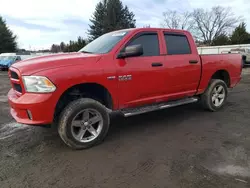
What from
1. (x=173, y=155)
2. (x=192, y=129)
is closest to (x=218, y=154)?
(x=173, y=155)

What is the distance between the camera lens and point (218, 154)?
3.22m

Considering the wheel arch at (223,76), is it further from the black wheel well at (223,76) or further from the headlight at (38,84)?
the headlight at (38,84)

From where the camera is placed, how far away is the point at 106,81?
3.56 m

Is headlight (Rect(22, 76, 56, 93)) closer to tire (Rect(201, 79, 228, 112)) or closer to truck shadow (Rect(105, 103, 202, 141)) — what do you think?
truck shadow (Rect(105, 103, 202, 141))

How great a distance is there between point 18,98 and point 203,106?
4.23 m

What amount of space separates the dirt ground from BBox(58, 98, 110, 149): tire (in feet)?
0.52

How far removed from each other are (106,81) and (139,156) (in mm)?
1304

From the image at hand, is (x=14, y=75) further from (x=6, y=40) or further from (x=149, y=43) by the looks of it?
(x=6, y=40)

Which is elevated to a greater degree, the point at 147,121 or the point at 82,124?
the point at 82,124

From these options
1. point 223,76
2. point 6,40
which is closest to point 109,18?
point 6,40

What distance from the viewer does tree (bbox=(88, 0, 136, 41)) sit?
38.4 m

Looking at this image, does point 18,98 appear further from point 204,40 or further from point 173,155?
point 204,40

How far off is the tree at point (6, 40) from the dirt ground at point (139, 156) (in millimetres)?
40520

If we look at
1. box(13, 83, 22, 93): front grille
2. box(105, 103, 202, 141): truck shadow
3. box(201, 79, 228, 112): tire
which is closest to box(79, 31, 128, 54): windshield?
box(13, 83, 22, 93): front grille
